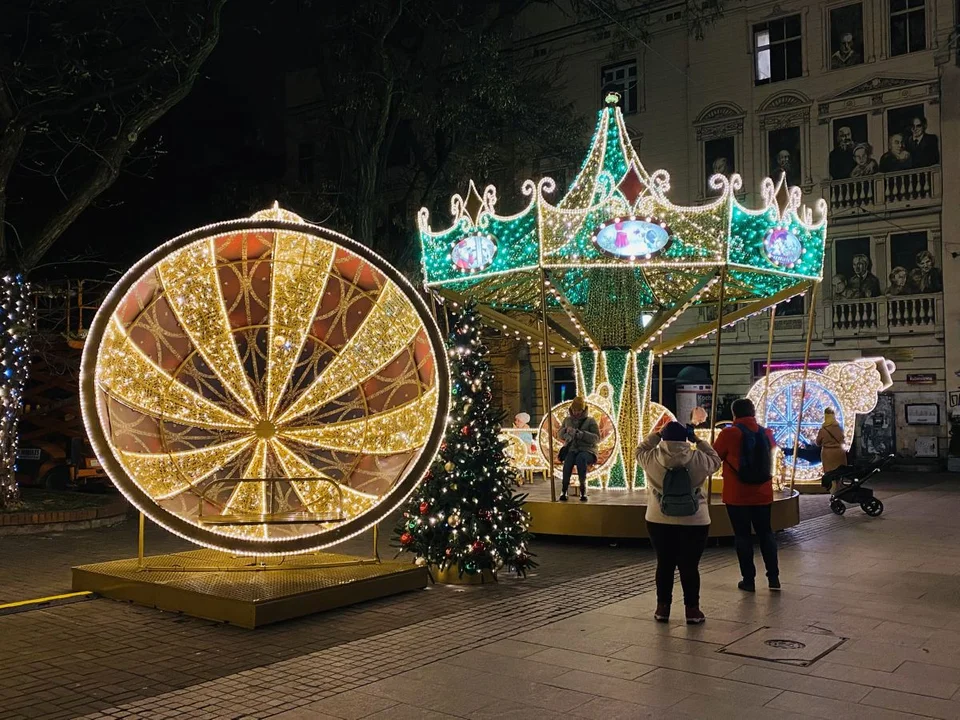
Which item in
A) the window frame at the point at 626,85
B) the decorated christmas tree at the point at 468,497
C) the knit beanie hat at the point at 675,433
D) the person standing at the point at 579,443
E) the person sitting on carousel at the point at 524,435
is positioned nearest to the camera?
the knit beanie hat at the point at 675,433

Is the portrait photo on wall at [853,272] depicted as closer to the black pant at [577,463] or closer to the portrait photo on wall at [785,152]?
the portrait photo on wall at [785,152]

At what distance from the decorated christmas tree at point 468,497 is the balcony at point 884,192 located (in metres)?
19.4

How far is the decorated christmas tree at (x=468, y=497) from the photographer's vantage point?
9000 millimetres

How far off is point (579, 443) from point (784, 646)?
5927 millimetres

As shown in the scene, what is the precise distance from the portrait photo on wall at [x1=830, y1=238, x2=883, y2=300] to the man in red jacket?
61.6ft

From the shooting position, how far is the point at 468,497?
906 centimetres

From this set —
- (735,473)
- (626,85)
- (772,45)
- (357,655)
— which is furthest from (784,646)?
(626,85)

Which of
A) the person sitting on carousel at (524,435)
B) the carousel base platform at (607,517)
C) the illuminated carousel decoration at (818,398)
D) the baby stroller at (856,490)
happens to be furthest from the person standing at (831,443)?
the person sitting on carousel at (524,435)

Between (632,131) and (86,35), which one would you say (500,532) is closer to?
(86,35)

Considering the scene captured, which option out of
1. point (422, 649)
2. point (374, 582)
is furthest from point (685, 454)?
point (374, 582)

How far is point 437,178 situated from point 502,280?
916 cm

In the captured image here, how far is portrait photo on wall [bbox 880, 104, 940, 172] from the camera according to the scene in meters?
24.4

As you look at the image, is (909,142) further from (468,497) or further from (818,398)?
(468,497)

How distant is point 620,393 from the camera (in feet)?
46.5
